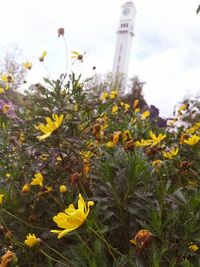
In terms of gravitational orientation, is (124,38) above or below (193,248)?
above

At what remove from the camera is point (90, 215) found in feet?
2.98

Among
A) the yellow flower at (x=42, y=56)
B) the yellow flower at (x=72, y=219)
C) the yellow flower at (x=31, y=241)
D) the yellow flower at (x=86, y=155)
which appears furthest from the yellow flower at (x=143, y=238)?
the yellow flower at (x=42, y=56)

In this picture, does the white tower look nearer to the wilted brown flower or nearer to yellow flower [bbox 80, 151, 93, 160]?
yellow flower [bbox 80, 151, 93, 160]

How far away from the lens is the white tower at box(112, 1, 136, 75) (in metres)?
54.2

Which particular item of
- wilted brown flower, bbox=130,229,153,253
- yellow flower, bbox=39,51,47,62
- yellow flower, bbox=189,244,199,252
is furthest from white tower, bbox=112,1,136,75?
wilted brown flower, bbox=130,229,153,253

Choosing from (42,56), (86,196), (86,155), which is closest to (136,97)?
(42,56)

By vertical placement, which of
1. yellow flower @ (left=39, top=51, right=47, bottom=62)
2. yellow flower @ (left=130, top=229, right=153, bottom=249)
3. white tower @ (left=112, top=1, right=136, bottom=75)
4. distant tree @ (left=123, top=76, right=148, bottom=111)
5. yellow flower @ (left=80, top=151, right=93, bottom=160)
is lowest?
yellow flower @ (left=130, top=229, right=153, bottom=249)

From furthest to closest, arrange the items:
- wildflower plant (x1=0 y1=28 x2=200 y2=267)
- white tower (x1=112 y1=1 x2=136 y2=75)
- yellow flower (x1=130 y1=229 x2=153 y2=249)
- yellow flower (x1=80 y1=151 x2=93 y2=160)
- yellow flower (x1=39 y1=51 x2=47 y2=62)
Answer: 1. white tower (x1=112 y1=1 x2=136 y2=75)
2. yellow flower (x1=39 y1=51 x2=47 y2=62)
3. yellow flower (x1=80 y1=151 x2=93 y2=160)
4. wildflower plant (x1=0 y1=28 x2=200 y2=267)
5. yellow flower (x1=130 y1=229 x2=153 y2=249)

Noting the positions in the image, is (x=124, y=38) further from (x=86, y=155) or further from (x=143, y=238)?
(x=143, y=238)

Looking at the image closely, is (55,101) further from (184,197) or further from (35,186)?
(184,197)

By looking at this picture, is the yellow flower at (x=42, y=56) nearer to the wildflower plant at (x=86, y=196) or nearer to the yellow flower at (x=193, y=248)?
the wildflower plant at (x=86, y=196)

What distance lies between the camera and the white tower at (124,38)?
54250mm

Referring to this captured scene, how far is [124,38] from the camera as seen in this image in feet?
187

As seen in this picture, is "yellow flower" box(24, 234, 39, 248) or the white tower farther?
the white tower
